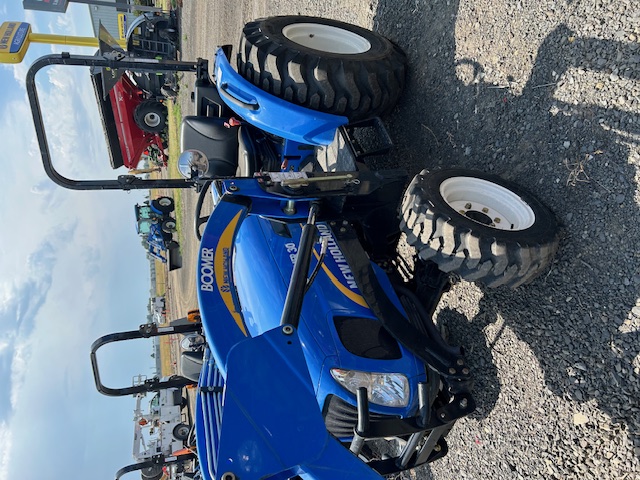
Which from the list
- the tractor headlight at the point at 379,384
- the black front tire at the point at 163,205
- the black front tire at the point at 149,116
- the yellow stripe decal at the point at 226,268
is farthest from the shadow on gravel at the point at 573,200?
the black front tire at the point at 163,205

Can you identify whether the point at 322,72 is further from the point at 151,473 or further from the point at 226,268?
the point at 151,473

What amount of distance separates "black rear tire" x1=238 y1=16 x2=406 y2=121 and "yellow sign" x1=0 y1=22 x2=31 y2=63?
1520 millimetres

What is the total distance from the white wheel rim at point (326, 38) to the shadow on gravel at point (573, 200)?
2.44 feet

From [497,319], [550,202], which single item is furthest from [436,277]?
[550,202]

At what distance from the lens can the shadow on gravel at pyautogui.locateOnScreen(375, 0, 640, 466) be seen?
215cm

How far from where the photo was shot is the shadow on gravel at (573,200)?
2.15 m

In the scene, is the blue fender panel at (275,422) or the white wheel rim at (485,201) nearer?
the blue fender panel at (275,422)

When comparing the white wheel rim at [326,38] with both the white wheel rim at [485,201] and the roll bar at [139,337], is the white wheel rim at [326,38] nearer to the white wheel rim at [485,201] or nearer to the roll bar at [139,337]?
the white wheel rim at [485,201]

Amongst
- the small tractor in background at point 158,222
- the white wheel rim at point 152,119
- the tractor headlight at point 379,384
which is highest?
the tractor headlight at point 379,384

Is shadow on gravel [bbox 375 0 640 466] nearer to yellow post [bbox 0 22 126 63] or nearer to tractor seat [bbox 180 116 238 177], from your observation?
tractor seat [bbox 180 116 238 177]

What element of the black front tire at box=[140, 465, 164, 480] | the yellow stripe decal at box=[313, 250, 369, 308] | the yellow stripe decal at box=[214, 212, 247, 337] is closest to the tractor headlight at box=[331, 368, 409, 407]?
the yellow stripe decal at box=[313, 250, 369, 308]

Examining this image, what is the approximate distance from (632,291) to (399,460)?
135cm

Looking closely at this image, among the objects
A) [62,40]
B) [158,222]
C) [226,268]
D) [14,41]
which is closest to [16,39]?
[14,41]

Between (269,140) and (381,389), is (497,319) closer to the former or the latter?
(381,389)
